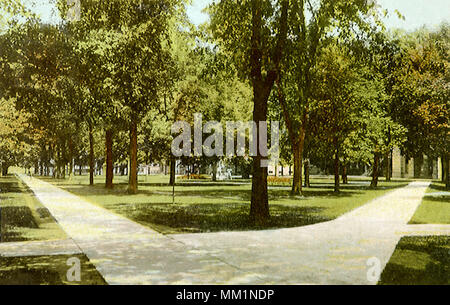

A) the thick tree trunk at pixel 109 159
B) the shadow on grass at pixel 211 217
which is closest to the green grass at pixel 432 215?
the shadow on grass at pixel 211 217

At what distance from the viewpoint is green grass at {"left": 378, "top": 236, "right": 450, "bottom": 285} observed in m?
7.56

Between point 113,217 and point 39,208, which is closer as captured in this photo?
point 113,217

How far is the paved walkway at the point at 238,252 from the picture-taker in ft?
24.5

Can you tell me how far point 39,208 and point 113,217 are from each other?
16.1 feet

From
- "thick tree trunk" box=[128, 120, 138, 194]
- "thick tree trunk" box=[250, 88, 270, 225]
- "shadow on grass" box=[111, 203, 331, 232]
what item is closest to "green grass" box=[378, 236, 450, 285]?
"shadow on grass" box=[111, 203, 331, 232]

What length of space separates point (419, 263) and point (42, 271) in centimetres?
651

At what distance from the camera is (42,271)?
8.02 meters

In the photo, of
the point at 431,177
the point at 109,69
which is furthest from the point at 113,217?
the point at 431,177

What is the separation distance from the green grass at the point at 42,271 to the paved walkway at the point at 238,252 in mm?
207

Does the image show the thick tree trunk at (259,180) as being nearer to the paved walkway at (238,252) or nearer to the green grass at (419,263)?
the paved walkway at (238,252)

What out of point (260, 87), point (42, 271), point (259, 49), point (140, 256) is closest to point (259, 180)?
point (260, 87)

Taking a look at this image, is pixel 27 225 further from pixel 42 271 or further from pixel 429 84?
pixel 429 84
